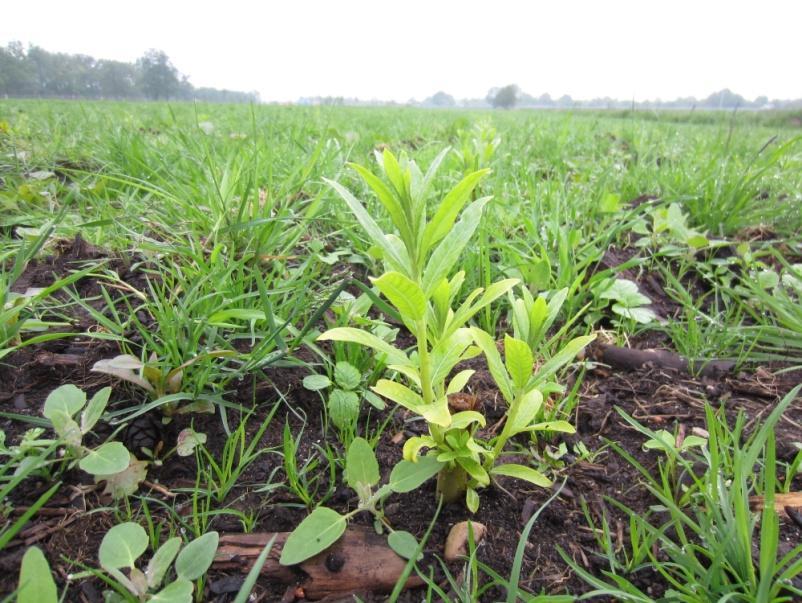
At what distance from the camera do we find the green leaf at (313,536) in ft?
2.91

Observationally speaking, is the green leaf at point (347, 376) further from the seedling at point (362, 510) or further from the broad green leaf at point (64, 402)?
the broad green leaf at point (64, 402)

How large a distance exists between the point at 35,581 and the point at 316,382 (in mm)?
679

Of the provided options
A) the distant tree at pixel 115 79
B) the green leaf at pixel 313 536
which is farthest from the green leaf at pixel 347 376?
the distant tree at pixel 115 79

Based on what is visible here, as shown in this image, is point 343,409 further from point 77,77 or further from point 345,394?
point 77,77

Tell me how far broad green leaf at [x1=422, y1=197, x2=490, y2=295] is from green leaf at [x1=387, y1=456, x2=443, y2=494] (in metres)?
0.37

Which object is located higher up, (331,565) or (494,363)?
(494,363)

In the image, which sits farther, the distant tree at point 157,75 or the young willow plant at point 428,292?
the distant tree at point 157,75

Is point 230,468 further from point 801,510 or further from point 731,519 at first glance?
point 801,510

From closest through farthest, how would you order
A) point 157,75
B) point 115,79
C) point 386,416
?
point 386,416 → point 115,79 → point 157,75

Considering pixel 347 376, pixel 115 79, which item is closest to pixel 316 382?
pixel 347 376

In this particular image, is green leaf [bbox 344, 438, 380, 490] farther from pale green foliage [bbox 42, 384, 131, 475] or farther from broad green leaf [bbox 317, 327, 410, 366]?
pale green foliage [bbox 42, 384, 131, 475]

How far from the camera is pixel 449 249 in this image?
0.97 meters

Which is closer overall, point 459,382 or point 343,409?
point 459,382

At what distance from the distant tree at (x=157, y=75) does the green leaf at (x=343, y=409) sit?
2451 centimetres
